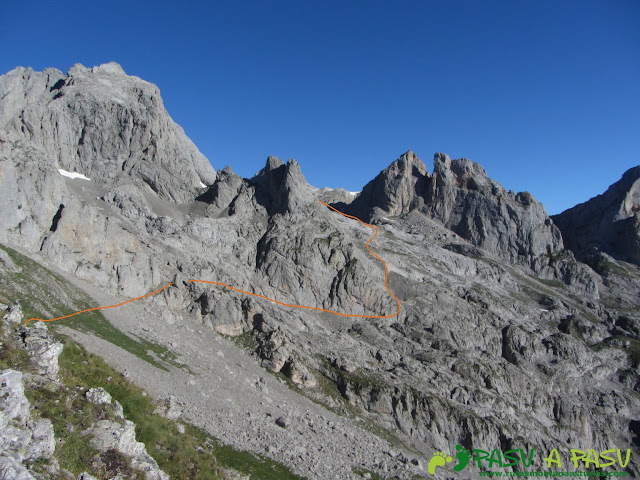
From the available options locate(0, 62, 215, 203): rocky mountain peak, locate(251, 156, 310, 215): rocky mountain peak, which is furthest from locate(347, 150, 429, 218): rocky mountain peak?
locate(0, 62, 215, 203): rocky mountain peak

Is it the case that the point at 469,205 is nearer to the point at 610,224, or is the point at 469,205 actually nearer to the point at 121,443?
the point at 610,224

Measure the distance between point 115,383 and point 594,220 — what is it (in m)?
209

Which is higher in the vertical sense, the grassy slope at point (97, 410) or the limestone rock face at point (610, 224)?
the limestone rock face at point (610, 224)

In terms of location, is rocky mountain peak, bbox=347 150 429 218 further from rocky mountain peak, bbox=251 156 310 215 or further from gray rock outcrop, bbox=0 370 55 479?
gray rock outcrop, bbox=0 370 55 479

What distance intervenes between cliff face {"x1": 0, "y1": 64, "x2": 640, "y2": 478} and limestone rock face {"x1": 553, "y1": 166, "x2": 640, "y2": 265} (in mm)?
28145

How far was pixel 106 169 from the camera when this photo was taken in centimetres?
9500

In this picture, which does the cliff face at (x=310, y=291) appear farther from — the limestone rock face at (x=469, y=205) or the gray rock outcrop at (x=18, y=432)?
the gray rock outcrop at (x=18, y=432)

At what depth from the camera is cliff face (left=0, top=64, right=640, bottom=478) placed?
6122 centimetres

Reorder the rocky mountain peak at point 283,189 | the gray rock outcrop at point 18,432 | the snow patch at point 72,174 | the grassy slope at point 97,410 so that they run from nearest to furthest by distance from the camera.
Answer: the gray rock outcrop at point 18,432, the grassy slope at point 97,410, the snow patch at point 72,174, the rocky mountain peak at point 283,189

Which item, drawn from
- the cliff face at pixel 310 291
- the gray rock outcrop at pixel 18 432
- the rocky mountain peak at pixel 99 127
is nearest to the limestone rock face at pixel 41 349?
the gray rock outcrop at pixel 18 432

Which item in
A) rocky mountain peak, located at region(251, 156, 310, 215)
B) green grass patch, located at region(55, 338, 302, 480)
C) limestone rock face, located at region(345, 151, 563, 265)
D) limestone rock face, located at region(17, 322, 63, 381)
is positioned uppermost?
limestone rock face, located at region(345, 151, 563, 265)

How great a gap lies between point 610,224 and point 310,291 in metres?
158

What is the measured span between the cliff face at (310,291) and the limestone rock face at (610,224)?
2814 centimetres

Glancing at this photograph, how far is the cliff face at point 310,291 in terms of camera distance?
6122 cm
